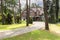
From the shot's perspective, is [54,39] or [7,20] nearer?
[54,39]

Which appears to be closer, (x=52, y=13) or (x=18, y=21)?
(x=18, y=21)

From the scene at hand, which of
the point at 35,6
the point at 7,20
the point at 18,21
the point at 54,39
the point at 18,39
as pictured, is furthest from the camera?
the point at 35,6

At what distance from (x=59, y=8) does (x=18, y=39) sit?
5737cm

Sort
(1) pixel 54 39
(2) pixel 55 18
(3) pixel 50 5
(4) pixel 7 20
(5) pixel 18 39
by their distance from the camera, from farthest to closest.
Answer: (3) pixel 50 5, (2) pixel 55 18, (4) pixel 7 20, (1) pixel 54 39, (5) pixel 18 39

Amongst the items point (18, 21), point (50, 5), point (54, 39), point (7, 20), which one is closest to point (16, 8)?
point (50, 5)

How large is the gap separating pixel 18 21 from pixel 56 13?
16.6m

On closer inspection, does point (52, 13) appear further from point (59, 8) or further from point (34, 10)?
point (34, 10)

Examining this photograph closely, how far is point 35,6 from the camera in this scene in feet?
422

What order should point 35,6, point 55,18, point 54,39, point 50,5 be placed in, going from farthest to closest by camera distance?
point 35,6 → point 50,5 → point 55,18 → point 54,39

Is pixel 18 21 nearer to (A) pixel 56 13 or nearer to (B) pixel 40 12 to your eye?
(A) pixel 56 13

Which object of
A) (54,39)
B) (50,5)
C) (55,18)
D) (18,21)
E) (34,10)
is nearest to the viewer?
(54,39)

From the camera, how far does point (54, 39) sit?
19.2 m

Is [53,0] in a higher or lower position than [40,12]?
higher

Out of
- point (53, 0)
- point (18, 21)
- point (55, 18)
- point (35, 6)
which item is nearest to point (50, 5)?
point (53, 0)
